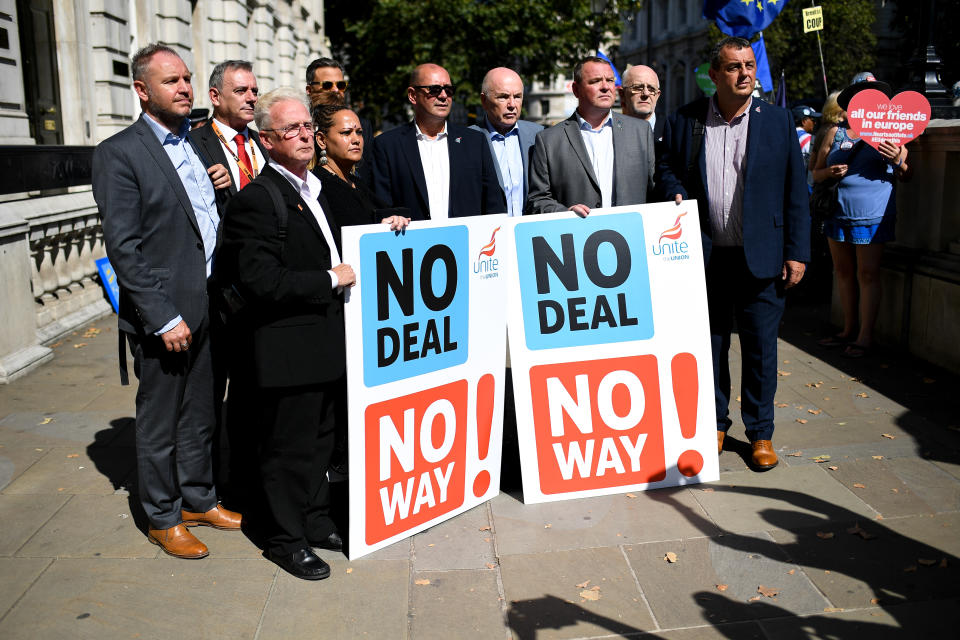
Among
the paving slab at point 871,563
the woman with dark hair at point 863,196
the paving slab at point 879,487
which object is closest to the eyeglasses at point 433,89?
the paving slab at point 871,563

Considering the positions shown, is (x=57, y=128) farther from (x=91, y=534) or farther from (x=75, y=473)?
(x=91, y=534)

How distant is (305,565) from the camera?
3750 mm

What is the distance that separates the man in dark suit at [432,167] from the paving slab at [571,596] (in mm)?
2103

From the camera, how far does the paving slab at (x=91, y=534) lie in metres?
4.01

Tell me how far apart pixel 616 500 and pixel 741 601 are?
1.08 m

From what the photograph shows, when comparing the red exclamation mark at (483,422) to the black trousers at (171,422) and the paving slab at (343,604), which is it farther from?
the black trousers at (171,422)

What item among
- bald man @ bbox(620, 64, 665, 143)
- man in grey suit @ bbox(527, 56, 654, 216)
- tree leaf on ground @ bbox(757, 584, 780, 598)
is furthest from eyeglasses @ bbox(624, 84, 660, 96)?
tree leaf on ground @ bbox(757, 584, 780, 598)

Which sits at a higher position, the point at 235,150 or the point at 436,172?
the point at 235,150

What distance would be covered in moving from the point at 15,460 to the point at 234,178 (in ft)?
7.19

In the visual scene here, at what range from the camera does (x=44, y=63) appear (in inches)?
409

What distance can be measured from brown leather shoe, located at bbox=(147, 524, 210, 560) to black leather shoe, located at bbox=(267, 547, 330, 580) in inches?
15.8

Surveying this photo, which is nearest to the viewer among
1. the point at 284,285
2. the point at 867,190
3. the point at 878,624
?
the point at 878,624

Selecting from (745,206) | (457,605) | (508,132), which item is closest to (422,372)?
(457,605)

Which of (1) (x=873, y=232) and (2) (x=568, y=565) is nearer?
(2) (x=568, y=565)
